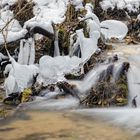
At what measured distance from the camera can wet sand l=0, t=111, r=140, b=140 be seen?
3730mm

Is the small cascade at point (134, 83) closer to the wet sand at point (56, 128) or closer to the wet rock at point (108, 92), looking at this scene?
the wet rock at point (108, 92)

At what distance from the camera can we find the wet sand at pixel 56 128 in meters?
3.73

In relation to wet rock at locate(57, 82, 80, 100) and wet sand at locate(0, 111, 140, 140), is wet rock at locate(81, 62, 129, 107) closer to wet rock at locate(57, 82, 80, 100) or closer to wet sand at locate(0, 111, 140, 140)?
wet rock at locate(57, 82, 80, 100)

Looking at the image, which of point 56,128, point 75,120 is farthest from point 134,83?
point 56,128

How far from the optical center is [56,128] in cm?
395

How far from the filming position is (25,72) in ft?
15.8

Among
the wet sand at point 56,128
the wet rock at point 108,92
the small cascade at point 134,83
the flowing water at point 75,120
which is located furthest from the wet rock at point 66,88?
the small cascade at point 134,83

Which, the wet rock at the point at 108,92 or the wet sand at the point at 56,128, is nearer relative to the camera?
the wet sand at the point at 56,128

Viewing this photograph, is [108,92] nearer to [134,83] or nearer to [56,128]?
[134,83]

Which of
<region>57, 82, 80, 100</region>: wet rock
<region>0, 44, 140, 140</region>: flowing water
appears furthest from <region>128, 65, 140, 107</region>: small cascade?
<region>57, 82, 80, 100</region>: wet rock

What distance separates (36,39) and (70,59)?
727mm

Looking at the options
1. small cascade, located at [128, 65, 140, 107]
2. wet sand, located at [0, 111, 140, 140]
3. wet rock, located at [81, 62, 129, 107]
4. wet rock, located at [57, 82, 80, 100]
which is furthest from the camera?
wet rock, located at [57, 82, 80, 100]

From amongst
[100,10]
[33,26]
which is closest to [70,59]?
[33,26]

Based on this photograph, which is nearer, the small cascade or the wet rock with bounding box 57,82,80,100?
the small cascade
